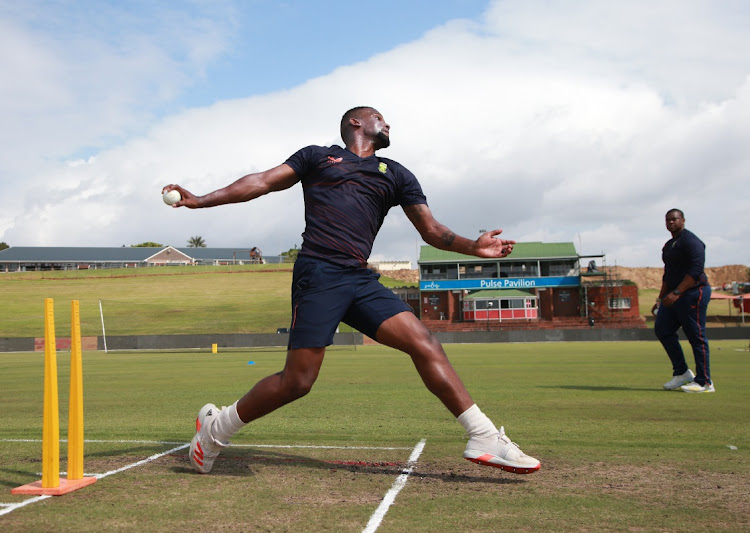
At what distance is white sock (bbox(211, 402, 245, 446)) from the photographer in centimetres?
435

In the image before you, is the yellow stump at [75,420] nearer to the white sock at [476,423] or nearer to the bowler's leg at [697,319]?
the white sock at [476,423]

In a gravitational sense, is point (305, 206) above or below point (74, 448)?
above

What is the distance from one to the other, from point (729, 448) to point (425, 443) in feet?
7.52

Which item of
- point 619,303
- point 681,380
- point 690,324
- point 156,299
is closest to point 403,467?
point 690,324

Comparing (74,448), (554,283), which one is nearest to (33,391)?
(74,448)

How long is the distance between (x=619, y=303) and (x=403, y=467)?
65.1m

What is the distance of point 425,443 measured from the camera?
18.0 feet

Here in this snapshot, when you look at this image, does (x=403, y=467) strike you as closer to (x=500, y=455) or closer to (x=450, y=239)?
(x=500, y=455)

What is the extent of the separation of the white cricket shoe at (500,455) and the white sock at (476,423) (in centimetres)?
3

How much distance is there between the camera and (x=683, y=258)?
8656mm

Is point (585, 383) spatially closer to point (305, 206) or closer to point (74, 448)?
point (305, 206)

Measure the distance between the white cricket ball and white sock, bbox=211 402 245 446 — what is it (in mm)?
1383

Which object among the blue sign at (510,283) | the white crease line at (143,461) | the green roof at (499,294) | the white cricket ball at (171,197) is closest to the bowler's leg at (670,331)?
the white crease line at (143,461)

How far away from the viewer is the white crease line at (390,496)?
123 inches
